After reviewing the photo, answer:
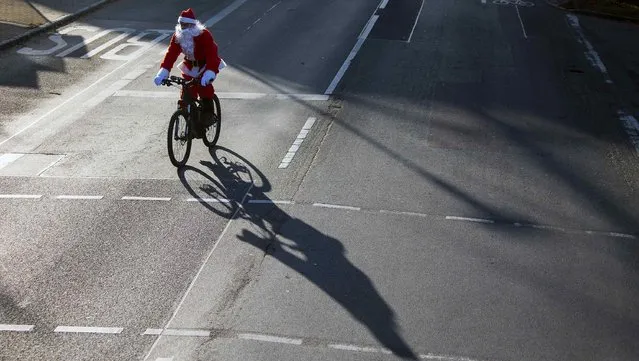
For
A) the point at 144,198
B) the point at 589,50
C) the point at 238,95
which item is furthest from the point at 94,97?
the point at 589,50

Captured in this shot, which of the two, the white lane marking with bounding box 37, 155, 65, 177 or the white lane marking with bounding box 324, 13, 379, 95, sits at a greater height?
the white lane marking with bounding box 37, 155, 65, 177

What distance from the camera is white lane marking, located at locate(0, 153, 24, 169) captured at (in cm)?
1064

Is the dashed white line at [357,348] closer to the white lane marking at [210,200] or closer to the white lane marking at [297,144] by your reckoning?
the white lane marking at [210,200]

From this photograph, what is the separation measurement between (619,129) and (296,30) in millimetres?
8967

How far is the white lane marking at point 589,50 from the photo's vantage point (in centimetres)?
1577

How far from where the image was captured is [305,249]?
825cm

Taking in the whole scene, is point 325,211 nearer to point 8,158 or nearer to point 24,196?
point 24,196

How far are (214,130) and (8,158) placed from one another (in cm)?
292

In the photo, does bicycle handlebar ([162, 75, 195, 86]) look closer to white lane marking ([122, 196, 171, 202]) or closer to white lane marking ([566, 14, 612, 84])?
white lane marking ([122, 196, 171, 202])

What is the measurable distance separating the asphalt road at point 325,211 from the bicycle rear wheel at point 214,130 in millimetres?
156

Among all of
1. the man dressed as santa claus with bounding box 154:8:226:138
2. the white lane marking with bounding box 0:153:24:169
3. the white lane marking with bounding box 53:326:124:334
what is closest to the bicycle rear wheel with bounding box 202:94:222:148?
the man dressed as santa claus with bounding box 154:8:226:138

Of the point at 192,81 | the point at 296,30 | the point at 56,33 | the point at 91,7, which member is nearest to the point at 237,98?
the point at 192,81

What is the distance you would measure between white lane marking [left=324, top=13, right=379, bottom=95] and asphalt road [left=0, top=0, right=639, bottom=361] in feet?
0.31

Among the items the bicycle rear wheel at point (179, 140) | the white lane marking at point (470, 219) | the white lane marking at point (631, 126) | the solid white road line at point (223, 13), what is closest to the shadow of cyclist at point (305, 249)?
the bicycle rear wheel at point (179, 140)
